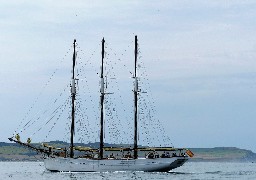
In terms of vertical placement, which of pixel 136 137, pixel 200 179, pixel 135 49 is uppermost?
pixel 135 49

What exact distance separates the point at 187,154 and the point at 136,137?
9806 millimetres

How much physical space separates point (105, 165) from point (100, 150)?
9.04 feet

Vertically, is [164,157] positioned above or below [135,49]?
below

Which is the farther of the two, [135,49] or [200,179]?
[135,49]

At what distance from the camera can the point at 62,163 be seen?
350ft

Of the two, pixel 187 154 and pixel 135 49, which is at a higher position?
pixel 135 49

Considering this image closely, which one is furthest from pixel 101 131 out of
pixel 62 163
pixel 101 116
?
pixel 62 163

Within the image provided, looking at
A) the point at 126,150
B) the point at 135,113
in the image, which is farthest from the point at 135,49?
the point at 126,150

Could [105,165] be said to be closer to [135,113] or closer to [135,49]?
[135,113]

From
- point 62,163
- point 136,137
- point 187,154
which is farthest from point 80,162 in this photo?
point 187,154

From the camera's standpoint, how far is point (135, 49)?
11050cm

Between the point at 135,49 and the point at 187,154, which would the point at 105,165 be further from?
the point at 135,49

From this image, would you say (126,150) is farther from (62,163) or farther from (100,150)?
(62,163)

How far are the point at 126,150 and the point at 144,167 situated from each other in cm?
463
